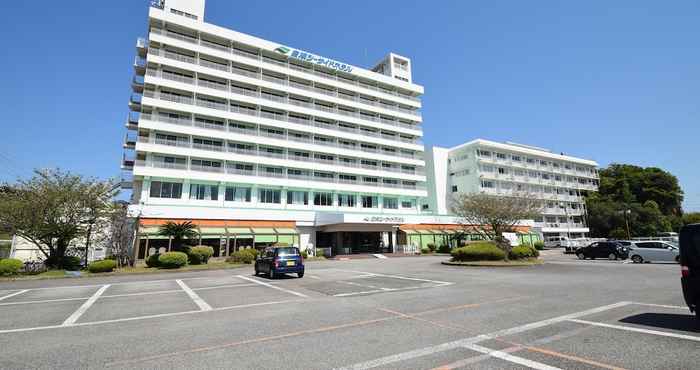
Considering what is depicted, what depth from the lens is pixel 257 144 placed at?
44656mm

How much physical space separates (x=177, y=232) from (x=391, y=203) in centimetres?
3452

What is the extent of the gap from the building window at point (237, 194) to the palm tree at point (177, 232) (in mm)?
9257

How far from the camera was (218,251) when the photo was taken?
35344 mm

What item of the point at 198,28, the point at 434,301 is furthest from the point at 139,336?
the point at 198,28

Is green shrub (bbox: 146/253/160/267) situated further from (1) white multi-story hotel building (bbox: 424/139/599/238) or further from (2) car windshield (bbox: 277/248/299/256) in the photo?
(1) white multi-story hotel building (bbox: 424/139/599/238)

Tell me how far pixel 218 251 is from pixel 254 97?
22.3m

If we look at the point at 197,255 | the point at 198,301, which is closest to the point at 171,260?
the point at 197,255

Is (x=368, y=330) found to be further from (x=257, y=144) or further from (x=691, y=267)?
(x=257, y=144)

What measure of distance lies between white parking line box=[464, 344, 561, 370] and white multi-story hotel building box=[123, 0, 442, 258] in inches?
1304

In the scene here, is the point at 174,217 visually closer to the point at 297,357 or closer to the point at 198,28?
the point at 198,28

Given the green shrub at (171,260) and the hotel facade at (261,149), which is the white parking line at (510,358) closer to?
the green shrub at (171,260)

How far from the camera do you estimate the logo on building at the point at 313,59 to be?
164 ft

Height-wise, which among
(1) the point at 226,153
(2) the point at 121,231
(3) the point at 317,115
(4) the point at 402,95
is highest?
(4) the point at 402,95

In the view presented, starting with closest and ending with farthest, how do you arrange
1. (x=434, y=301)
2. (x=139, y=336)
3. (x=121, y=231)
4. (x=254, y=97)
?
(x=139, y=336) < (x=434, y=301) < (x=121, y=231) < (x=254, y=97)
